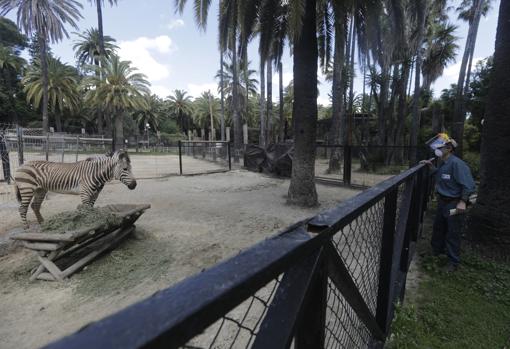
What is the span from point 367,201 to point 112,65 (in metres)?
32.4

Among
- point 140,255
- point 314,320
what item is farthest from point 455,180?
point 140,255

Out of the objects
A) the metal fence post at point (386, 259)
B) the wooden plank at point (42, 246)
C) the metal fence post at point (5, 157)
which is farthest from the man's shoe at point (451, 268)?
the metal fence post at point (5, 157)

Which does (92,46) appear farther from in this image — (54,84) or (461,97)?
(461,97)

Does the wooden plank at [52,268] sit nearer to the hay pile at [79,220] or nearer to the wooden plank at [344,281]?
the hay pile at [79,220]

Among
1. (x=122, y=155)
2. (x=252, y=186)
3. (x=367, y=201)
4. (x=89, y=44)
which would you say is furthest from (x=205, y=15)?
(x=89, y=44)

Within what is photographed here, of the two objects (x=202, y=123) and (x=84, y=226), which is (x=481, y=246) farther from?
(x=202, y=123)

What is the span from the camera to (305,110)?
24.3ft

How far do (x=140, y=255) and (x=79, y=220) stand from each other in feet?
3.60

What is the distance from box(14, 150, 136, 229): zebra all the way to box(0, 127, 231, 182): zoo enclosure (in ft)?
15.5

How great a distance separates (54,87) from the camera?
33.0 meters

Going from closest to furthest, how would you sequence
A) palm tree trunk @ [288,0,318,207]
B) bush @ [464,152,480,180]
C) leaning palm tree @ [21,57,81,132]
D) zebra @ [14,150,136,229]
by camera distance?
zebra @ [14,150,136,229] → palm tree trunk @ [288,0,318,207] → bush @ [464,152,480,180] → leaning palm tree @ [21,57,81,132]

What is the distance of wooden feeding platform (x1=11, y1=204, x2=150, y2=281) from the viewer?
367cm

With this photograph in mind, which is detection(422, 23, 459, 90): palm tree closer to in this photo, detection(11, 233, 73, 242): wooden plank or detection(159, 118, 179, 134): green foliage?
detection(11, 233, 73, 242): wooden plank

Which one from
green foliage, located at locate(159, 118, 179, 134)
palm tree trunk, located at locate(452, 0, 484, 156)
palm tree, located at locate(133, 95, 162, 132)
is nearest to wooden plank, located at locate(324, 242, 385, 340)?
palm tree trunk, located at locate(452, 0, 484, 156)
